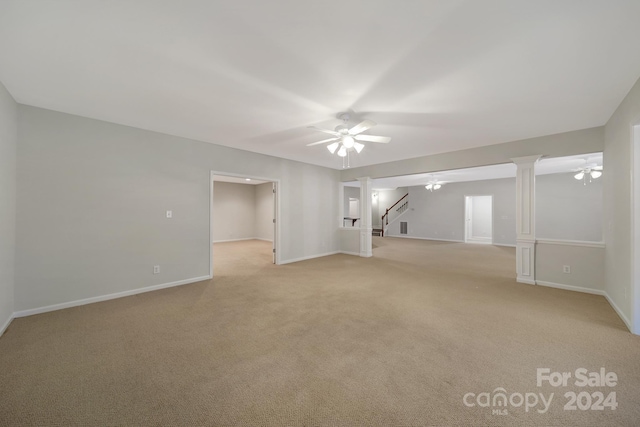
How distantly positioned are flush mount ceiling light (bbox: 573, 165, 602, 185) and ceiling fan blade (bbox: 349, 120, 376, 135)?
25.1 feet

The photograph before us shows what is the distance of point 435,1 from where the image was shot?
4.97ft

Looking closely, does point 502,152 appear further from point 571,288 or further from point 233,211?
point 233,211

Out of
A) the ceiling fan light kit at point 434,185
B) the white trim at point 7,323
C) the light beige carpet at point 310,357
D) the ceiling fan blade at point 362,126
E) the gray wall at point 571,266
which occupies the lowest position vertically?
the light beige carpet at point 310,357

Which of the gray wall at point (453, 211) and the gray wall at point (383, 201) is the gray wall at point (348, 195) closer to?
the gray wall at point (383, 201)

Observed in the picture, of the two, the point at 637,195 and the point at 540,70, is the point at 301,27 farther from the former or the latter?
the point at 637,195

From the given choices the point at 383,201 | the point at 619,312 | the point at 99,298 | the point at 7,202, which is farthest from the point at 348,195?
the point at 7,202

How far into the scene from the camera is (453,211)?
10.2m

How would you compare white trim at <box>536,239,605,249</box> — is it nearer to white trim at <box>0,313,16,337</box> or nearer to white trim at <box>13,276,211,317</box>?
white trim at <box>13,276,211,317</box>

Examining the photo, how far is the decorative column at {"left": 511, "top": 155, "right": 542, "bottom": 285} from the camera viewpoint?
170 inches

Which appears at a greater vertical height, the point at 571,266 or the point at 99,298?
the point at 571,266

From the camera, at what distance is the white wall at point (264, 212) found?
10.0 metres

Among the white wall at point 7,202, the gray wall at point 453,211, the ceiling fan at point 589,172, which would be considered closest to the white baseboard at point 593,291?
the ceiling fan at point 589,172

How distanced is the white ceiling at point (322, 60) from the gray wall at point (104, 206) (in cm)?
46

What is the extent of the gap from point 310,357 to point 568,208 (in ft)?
32.8
